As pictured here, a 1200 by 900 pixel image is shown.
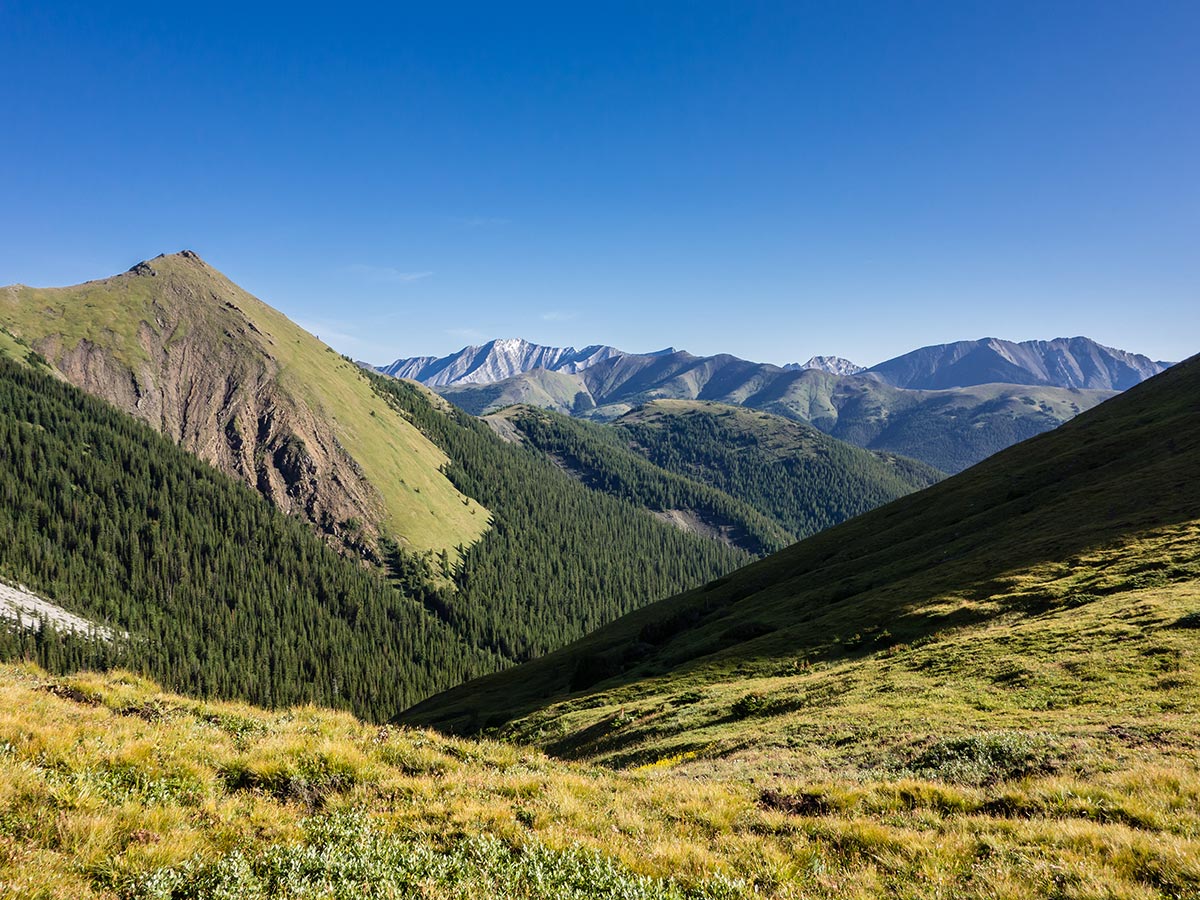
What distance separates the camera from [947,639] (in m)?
32.7

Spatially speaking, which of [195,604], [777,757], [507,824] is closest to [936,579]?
[777,757]

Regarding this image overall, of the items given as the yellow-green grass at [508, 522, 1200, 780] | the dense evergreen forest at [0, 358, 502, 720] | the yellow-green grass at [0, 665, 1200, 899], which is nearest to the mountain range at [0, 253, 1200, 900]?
the yellow-green grass at [0, 665, 1200, 899]

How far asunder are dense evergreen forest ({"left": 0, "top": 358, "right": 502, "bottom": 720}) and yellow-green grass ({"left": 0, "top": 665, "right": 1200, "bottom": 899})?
15152 cm

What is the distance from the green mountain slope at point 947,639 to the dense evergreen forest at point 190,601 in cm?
9606

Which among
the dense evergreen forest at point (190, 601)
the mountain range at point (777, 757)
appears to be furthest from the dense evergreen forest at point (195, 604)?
the mountain range at point (777, 757)

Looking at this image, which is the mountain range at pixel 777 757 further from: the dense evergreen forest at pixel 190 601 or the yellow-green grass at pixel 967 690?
the dense evergreen forest at pixel 190 601

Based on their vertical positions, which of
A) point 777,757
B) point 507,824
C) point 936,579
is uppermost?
point 507,824

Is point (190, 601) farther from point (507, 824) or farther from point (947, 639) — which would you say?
point (507, 824)

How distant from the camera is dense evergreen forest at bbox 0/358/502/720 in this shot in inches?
5758

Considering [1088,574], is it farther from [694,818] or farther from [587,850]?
[587,850]

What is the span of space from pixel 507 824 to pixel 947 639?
105 ft

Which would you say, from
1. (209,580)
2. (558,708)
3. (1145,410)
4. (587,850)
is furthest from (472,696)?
(209,580)

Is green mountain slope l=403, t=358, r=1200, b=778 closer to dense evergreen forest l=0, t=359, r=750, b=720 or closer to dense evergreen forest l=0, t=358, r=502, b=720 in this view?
dense evergreen forest l=0, t=358, r=502, b=720

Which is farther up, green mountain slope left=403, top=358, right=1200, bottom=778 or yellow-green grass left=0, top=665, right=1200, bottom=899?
yellow-green grass left=0, top=665, right=1200, bottom=899
